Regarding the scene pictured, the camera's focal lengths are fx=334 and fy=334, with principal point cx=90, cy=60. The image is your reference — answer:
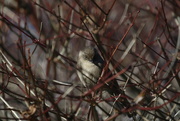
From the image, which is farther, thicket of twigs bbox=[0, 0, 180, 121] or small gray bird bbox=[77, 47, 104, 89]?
small gray bird bbox=[77, 47, 104, 89]

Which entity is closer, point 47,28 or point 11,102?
point 11,102

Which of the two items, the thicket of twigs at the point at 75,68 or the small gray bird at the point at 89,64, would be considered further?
the small gray bird at the point at 89,64

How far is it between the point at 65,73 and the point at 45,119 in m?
4.27

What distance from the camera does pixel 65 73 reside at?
25.2ft

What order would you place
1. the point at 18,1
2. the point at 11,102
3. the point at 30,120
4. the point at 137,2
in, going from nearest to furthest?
the point at 30,120 → the point at 11,102 → the point at 18,1 → the point at 137,2

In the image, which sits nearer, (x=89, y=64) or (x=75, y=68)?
(x=75, y=68)

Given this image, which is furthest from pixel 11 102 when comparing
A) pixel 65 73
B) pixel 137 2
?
pixel 137 2

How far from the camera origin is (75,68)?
3178mm

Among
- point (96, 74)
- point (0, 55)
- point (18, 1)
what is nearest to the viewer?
point (0, 55)

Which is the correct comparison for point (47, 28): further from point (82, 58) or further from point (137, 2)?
point (82, 58)

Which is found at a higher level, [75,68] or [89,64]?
[89,64]

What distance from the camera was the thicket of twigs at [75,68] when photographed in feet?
11.0

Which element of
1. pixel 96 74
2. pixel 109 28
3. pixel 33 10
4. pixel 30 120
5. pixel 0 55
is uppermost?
pixel 33 10

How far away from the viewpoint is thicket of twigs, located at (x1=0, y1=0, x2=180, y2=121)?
11.0 ft
